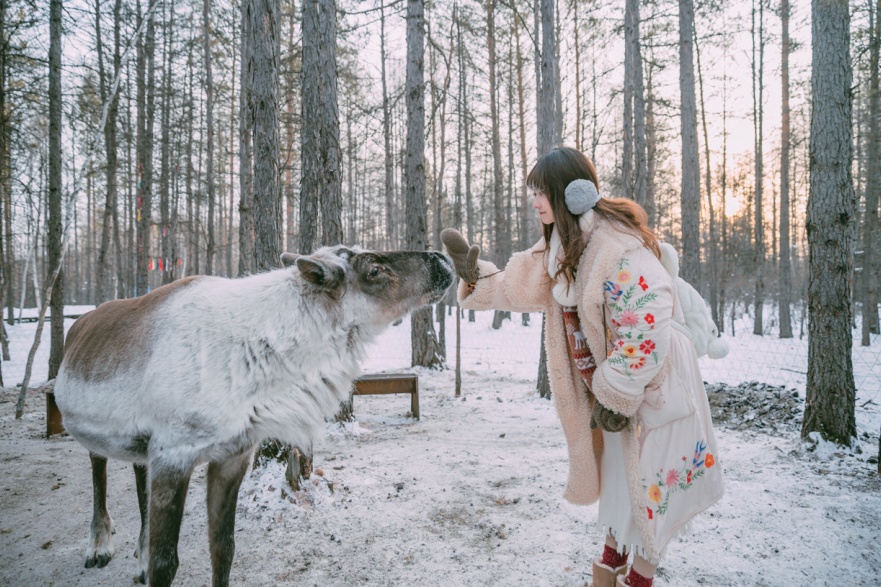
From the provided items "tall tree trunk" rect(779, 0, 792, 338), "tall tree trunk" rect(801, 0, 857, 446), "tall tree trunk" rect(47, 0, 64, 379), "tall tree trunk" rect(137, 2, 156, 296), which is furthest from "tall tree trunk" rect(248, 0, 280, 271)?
"tall tree trunk" rect(779, 0, 792, 338)

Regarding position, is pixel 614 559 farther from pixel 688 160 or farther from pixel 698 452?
pixel 688 160

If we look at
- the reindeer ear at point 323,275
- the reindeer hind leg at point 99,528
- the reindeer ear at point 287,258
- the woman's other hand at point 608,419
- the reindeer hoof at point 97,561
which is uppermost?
the reindeer ear at point 287,258

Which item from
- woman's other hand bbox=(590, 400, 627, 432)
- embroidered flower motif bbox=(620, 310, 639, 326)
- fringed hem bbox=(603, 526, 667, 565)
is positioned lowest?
fringed hem bbox=(603, 526, 667, 565)

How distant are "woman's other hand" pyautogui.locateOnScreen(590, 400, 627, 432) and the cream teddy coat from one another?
0.06 meters

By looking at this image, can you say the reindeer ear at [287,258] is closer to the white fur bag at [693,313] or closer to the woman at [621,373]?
the woman at [621,373]

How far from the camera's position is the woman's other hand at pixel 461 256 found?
7.78 feet

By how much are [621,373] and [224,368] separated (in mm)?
1795

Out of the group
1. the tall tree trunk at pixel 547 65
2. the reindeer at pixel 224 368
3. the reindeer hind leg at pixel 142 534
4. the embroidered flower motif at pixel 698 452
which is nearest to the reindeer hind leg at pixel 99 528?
the reindeer hind leg at pixel 142 534

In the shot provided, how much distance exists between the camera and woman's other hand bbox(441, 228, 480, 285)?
7.78ft

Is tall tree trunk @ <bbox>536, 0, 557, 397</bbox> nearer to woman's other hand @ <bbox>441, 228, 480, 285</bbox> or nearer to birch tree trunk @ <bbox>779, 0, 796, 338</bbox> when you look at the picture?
woman's other hand @ <bbox>441, 228, 480, 285</bbox>

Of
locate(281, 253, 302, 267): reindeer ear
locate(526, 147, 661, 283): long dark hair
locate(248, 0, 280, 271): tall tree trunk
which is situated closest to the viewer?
locate(526, 147, 661, 283): long dark hair

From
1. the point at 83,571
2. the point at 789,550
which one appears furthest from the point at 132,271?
the point at 789,550

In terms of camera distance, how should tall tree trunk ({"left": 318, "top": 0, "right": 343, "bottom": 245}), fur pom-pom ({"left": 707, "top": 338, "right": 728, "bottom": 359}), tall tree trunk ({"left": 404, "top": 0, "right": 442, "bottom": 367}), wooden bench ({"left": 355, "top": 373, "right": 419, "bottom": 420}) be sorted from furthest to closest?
tall tree trunk ({"left": 404, "top": 0, "right": 442, "bottom": 367}), wooden bench ({"left": 355, "top": 373, "right": 419, "bottom": 420}), tall tree trunk ({"left": 318, "top": 0, "right": 343, "bottom": 245}), fur pom-pom ({"left": 707, "top": 338, "right": 728, "bottom": 359})

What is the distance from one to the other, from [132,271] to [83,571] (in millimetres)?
23018
